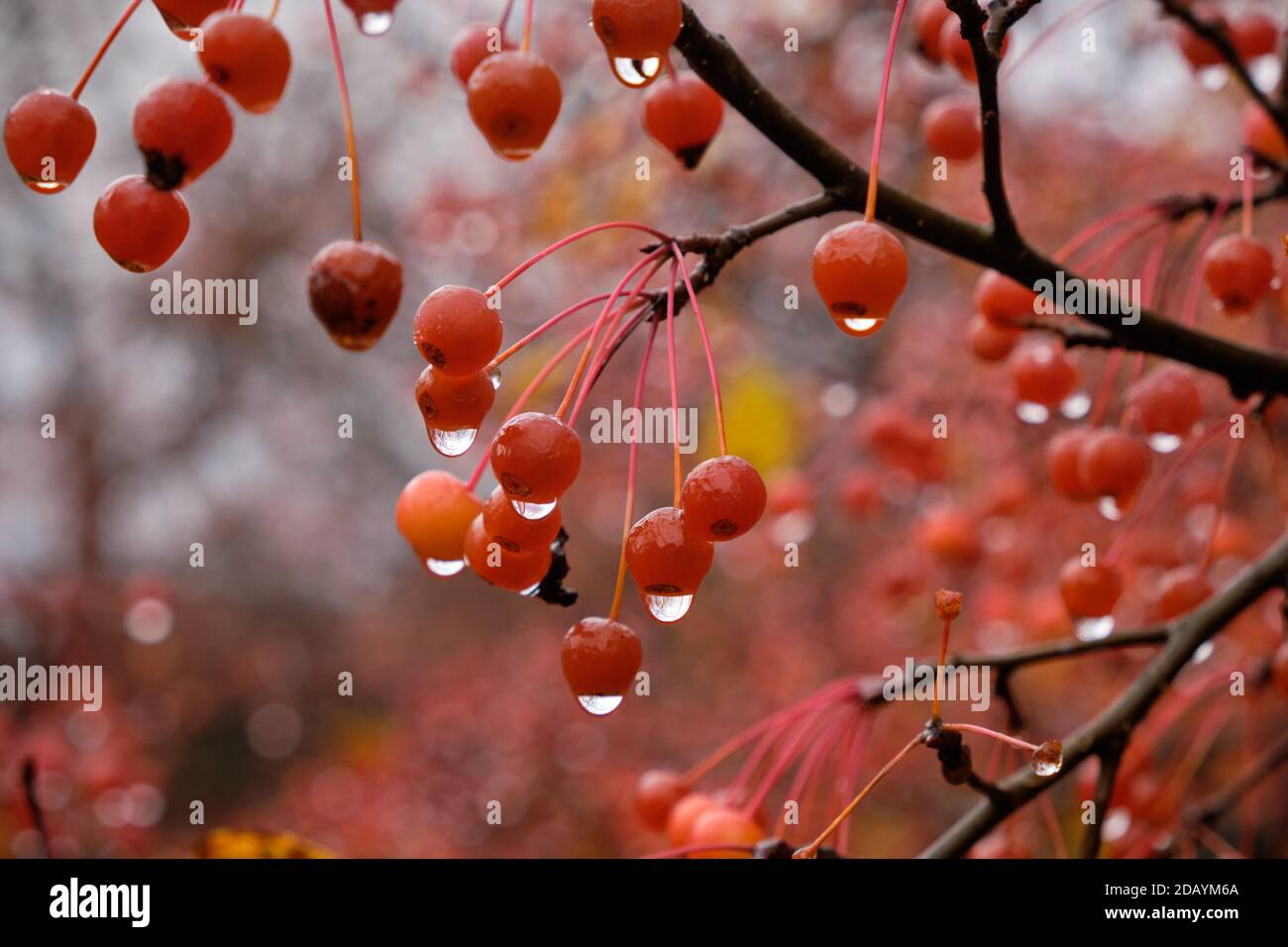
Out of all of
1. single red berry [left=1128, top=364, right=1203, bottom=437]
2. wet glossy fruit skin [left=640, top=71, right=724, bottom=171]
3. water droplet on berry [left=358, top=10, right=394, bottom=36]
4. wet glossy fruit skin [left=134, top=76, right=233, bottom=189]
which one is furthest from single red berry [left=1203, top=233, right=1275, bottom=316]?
wet glossy fruit skin [left=134, top=76, right=233, bottom=189]

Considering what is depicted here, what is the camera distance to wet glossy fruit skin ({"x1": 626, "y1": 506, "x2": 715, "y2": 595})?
38.7 inches

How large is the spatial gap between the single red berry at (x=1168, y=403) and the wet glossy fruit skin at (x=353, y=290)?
1.11m

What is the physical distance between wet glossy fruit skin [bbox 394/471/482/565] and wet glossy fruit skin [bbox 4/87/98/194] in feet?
1.35

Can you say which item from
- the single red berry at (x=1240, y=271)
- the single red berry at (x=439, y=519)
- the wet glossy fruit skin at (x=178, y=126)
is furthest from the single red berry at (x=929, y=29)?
the wet glossy fruit skin at (x=178, y=126)

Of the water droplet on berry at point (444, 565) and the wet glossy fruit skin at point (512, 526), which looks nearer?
the wet glossy fruit skin at point (512, 526)

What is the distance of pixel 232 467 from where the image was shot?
7.42 meters

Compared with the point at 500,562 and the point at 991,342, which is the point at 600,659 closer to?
the point at 500,562

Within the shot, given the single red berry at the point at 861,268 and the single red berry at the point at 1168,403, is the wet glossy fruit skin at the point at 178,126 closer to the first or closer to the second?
the single red berry at the point at 861,268

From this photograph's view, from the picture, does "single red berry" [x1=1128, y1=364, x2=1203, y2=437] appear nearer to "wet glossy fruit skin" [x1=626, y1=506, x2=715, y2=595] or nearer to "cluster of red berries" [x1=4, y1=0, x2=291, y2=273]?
"wet glossy fruit skin" [x1=626, y1=506, x2=715, y2=595]

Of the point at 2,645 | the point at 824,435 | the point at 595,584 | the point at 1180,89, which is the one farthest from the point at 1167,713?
the point at 2,645

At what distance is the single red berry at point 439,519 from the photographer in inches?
43.6

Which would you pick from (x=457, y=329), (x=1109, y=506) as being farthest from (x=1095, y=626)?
(x=457, y=329)

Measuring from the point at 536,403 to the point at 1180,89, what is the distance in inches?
102
